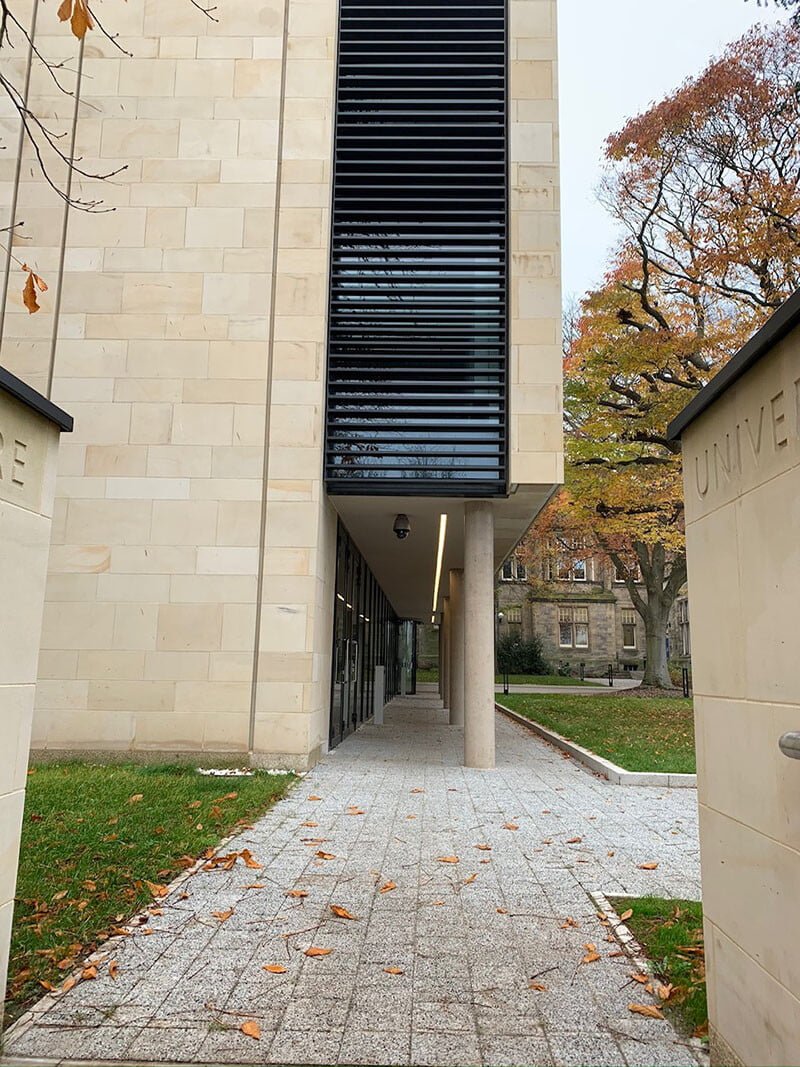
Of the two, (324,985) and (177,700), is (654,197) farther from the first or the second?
(324,985)

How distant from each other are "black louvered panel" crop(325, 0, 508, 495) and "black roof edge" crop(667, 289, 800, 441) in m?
7.31

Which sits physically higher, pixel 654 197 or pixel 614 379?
pixel 654 197

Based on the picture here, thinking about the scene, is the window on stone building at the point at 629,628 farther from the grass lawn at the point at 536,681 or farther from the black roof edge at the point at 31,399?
the black roof edge at the point at 31,399

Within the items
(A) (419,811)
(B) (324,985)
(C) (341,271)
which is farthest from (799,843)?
(C) (341,271)

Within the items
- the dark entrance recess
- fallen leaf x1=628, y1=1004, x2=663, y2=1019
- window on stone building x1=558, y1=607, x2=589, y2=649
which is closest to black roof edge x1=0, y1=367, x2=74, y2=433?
fallen leaf x1=628, y1=1004, x2=663, y2=1019

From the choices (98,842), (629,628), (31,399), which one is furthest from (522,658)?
(31,399)

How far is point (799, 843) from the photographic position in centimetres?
215

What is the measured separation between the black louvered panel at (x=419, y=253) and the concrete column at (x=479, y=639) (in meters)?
0.57

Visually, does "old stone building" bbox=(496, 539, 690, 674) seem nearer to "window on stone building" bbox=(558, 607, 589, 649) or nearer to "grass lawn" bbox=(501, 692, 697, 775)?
"window on stone building" bbox=(558, 607, 589, 649)

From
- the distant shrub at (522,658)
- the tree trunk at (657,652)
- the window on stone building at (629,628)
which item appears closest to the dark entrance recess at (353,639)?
the tree trunk at (657,652)

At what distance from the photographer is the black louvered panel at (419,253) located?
1038 cm

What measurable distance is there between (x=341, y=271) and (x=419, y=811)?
7.08 metres

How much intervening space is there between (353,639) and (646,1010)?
12023 mm

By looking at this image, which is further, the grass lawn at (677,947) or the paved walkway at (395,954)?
the grass lawn at (677,947)
